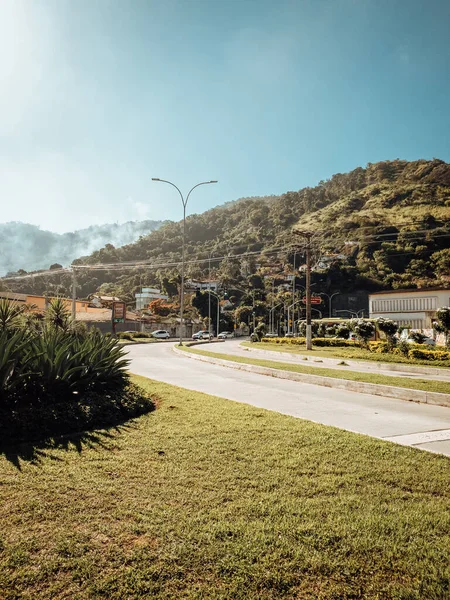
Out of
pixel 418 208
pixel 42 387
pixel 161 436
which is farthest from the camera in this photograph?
pixel 418 208

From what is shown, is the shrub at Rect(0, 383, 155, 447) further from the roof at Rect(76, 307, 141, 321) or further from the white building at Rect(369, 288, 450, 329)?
the roof at Rect(76, 307, 141, 321)

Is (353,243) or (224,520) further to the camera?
(353,243)

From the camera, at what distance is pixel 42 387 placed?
7613mm

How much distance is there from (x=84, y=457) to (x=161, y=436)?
1.32 metres

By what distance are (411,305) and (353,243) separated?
334 feet

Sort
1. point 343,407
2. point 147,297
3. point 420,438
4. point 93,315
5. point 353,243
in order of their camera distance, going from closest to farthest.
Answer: point 420,438, point 343,407, point 93,315, point 147,297, point 353,243

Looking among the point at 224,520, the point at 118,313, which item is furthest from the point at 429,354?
the point at 118,313

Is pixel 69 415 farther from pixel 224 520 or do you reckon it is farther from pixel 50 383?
pixel 224 520

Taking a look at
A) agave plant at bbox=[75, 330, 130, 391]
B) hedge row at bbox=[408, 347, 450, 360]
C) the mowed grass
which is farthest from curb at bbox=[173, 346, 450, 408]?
hedge row at bbox=[408, 347, 450, 360]

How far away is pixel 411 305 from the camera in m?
38.8

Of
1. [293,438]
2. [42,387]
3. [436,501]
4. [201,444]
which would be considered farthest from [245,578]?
[42,387]

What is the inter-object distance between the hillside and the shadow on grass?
86.7m

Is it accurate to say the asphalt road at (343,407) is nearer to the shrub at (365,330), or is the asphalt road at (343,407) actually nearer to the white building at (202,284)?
the shrub at (365,330)

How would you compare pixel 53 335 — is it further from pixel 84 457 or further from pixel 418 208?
pixel 418 208
